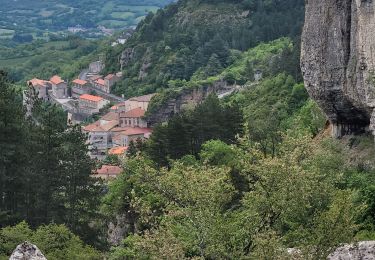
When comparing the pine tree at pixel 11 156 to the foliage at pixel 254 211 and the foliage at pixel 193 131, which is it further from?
the foliage at pixel 254 211

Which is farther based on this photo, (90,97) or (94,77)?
(94,77)

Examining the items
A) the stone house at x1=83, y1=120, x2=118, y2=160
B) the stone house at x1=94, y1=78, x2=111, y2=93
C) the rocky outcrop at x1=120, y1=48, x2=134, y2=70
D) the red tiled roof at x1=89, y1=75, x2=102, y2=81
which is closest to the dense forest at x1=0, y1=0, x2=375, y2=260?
the stone house at x1=83, y1=120, x2=118, y2=160

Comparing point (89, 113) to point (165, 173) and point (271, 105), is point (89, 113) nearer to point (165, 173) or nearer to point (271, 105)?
point (271, 105)

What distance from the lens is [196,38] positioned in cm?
11700

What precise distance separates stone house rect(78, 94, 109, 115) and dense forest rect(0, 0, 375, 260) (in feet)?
156

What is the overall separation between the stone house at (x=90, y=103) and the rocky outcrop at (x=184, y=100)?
23.2m

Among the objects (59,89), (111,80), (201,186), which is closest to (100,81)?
(111,80)

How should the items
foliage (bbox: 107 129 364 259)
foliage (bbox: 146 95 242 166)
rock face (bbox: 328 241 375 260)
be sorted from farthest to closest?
foliage (bbox: 146 95 242 166), rock face (bbox: 328 241 375 260), foliage (bbox: 107 129 364 259)

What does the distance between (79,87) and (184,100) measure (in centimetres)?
3649

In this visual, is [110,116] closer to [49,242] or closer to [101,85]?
[101,85]

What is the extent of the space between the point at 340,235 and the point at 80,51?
493 ft

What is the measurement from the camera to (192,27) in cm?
→ 12319

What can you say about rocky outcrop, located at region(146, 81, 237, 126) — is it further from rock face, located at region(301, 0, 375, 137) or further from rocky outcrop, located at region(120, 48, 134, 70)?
rock face, located at region(301, 0, 375, 137)

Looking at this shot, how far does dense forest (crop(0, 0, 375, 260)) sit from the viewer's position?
18719 millimetres
